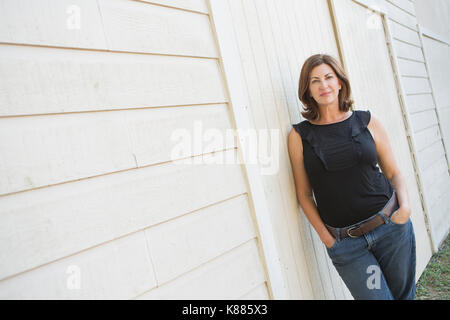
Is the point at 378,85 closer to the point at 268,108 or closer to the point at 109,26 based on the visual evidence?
the point at 268,108

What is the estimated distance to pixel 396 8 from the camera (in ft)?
14.5

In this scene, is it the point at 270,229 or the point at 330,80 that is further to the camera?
the point at 330,80

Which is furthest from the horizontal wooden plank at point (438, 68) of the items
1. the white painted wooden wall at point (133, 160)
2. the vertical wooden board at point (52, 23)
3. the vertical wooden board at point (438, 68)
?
the vertical wooden board at point (52, 23)

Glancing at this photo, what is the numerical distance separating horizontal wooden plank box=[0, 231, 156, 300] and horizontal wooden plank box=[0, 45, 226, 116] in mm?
404

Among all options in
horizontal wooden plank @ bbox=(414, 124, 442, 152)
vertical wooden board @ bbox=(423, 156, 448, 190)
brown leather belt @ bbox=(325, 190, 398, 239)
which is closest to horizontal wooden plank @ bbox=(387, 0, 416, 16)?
horizontal wooden plank @ bbox=(414, 124, 442, 152)

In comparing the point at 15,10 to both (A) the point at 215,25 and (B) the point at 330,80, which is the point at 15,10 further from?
(B) the point at 330,80

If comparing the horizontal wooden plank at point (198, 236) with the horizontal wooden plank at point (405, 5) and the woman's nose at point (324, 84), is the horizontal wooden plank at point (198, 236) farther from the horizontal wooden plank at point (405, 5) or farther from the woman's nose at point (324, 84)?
the horizontal wooden plank at point (405, 5)

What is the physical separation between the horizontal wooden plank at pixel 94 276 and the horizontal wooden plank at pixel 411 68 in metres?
3.96

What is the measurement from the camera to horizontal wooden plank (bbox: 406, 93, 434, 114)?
4.18 meters

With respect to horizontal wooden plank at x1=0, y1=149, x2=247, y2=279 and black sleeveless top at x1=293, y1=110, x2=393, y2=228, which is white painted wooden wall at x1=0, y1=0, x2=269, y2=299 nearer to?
horizontal wooden plank at x1=0, y1=149, x2=247, y2=279

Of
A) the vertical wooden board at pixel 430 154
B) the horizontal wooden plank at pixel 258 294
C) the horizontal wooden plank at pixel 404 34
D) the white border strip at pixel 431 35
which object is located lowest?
the horizontal wooden plank at pixel 258 294

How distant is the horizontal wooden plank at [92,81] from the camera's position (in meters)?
1.00

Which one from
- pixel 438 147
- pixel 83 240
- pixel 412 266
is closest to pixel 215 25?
pixel 83 240

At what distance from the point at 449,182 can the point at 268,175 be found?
4.60 metres
